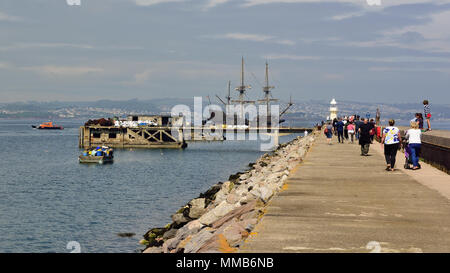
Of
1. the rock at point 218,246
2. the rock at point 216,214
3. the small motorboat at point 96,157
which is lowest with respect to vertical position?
the small motorboat at point 96,157

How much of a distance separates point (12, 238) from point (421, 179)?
646 inches

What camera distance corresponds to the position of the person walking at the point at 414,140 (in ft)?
62.2

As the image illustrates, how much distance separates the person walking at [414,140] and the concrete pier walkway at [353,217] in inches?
91.1

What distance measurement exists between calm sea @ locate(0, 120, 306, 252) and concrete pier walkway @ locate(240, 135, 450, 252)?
8.97 m

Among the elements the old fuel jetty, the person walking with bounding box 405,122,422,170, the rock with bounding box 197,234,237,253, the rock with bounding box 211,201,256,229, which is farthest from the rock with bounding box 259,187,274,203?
the old fuel jetty

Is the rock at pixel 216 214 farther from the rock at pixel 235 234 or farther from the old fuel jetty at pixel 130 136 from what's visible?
the old fuel jetty at pixel 130 136

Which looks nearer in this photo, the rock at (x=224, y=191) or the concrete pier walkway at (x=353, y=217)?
the concrete pier walkway at (x=353, y=217)

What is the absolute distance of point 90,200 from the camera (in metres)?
35.3

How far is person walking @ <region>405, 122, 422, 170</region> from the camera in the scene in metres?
19.0

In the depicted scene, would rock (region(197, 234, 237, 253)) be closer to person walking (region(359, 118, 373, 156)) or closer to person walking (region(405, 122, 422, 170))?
person walking (region(405, 122, 422, 170))

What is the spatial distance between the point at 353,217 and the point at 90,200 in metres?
27.1

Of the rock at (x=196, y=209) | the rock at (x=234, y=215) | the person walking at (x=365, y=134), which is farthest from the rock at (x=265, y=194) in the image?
the person walking at (x=365, y=134)

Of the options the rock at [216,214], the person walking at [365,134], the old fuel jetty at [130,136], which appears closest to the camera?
the rock at [216,214]
